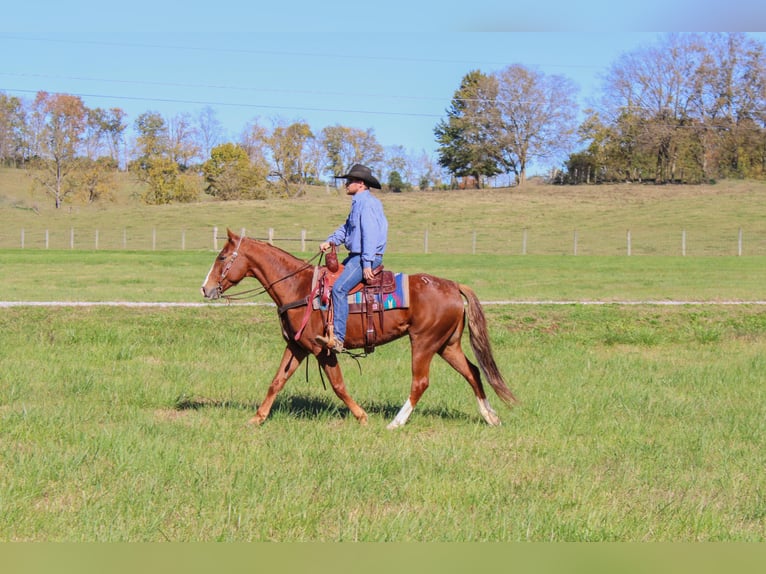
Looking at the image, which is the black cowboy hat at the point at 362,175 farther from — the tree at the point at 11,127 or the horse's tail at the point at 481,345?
the tree at the point at 11,127

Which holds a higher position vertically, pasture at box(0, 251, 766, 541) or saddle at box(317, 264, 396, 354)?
saddle at box(317, 264, 396, 354)

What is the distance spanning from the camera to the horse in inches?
388

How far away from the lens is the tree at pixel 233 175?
102062 mm

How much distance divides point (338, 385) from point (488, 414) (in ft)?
5.64

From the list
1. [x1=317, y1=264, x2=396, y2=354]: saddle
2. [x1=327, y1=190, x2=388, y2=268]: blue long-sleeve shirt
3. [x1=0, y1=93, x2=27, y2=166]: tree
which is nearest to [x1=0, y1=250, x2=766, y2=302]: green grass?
[x1=317, y1=264, x2=396, y2=354]: saddle

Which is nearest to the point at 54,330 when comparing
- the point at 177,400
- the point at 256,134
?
the point at 177,400

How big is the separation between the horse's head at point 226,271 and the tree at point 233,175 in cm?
9352

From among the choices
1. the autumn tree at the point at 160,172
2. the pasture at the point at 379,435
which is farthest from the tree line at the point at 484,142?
the pasture at the point at 379,435

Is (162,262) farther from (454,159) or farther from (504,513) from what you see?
(454,159)

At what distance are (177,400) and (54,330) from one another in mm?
8190

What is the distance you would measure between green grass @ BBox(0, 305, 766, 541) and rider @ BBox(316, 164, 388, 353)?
3.65 feet

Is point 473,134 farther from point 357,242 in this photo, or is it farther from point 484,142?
point 357,242

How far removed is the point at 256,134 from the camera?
108m

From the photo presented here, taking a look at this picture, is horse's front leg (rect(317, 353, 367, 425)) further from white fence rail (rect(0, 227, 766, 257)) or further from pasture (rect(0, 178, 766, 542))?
white fence rail (rect(0, 227, 766, 257))
